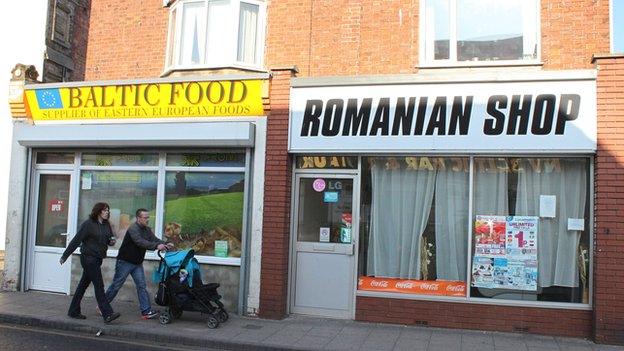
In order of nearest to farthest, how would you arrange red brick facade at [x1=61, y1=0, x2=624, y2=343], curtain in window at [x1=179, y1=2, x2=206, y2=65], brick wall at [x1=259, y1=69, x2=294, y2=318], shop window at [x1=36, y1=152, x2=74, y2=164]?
red brick facade at [x1=61, y1=0, x2=624, y2=343], brick wall at [x1=259, y1=69, x2=294, y2=318], curtain in window at [x1=179, y1=2, x2=206, y2=65], shop window at [x1=36, y1=152, x2=74, y2=164]

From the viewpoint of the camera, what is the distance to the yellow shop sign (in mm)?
8930

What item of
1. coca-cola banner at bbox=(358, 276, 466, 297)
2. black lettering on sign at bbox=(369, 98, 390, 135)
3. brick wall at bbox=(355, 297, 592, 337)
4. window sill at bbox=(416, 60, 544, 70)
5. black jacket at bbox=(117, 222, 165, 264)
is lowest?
brick wall at bbox=(355, 297, 592, 337)

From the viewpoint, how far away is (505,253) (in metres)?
8.05

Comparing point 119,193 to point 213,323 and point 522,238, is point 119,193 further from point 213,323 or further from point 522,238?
point 522,238

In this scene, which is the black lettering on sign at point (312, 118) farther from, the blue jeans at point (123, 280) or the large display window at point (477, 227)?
the blue jeans at point (123, 280)

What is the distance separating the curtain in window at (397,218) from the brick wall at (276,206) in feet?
4.54

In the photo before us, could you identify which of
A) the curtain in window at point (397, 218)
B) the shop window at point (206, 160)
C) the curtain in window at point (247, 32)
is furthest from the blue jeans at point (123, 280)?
the curtain in window at point (247, 32)

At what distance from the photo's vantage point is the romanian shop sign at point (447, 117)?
759 centimetres

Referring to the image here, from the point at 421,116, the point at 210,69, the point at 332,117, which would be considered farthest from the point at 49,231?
the point at 421,116

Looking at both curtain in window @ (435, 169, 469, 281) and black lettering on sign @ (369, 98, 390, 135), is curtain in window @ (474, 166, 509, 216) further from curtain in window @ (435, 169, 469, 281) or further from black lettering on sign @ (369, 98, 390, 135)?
black lettering on sign @ (369, 98, 390, 135)

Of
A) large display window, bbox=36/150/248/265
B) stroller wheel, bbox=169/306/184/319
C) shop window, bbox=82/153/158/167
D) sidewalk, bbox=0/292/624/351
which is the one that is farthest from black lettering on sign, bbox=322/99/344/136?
stroller wheel, bbox=169/306/184/319

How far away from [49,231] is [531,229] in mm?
8539

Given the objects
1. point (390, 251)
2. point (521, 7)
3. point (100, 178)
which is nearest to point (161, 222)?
point (100, 178)

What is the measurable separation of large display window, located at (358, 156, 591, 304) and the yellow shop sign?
2.27m
